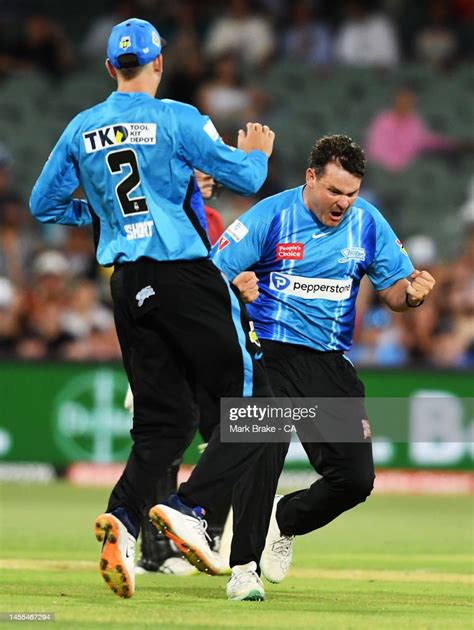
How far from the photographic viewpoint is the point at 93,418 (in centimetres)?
1527

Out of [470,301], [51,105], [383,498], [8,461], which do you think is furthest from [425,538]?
[51,105]

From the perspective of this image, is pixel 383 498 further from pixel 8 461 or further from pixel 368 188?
pixel 368 188

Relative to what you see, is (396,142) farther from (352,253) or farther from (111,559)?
(111,559)

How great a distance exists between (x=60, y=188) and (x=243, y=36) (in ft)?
43.4

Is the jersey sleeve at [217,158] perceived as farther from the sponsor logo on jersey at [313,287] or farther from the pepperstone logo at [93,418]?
the pepperstone logo at [93,418]

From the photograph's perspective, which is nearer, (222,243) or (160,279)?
(160,279)

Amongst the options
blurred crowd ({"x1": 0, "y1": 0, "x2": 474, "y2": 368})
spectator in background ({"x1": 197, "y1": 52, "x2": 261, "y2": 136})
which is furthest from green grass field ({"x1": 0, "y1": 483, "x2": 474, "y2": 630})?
spectator in background ({"x1": 197, "y1": 52, "x2": 261, "y2": 136})

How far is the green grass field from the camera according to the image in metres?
6.11

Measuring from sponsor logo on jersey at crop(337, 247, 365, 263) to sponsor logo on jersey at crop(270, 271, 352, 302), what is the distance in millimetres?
115

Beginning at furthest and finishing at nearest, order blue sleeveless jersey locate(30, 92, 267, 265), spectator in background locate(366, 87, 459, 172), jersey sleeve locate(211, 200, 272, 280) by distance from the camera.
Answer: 1. spectator in background locate(366, 87, 459, 172)
2. jersey sleeve locate(211, 200, 272, 280)
3. blue sleeveless jersey locate(30, 92, 267, 265)

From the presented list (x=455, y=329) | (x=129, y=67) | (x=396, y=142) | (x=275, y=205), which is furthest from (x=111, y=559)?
(x=396, y=142)

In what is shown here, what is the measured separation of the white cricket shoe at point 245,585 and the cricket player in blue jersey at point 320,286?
782 mm

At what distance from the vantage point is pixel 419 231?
60.3ft

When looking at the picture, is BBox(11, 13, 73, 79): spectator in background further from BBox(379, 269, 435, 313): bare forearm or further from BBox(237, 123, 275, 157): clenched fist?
BBox(237, 123, 275, 157): clenched fist
